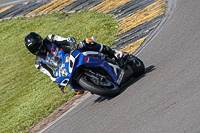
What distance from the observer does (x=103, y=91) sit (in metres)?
7.24

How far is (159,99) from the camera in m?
6.43

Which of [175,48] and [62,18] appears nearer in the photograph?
[175,48]

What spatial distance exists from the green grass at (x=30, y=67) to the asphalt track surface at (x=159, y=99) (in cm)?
143

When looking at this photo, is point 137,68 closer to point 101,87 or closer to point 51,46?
point 101,87

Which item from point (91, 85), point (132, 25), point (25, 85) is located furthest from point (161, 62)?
point (25, 85)

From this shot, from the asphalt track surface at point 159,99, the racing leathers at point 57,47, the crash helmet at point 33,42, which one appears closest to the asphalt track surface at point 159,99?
the asphalt track surface at point 159,99

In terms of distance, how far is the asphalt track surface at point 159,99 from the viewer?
571cm

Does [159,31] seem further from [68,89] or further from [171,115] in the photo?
[171,115]

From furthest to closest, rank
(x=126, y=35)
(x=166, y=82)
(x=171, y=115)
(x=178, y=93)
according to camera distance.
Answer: (x=126, y=35)
(x=166, y=82)
(x=178, y=93)
(x=171, y=115)

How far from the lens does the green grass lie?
31.0ft

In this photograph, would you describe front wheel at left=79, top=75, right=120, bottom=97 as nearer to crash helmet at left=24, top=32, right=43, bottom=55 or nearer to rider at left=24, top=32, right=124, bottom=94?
rider at left=24, top=32, right=124, bottom=94

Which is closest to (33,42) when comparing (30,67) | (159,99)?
(159,99)

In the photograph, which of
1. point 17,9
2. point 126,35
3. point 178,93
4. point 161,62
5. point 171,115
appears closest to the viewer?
point 171,115

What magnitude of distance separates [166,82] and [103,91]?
1186 mm
